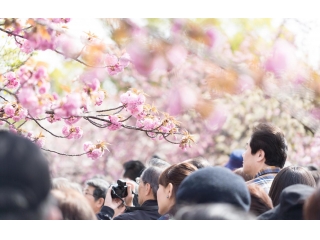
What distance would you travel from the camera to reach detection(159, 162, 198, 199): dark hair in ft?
7.98

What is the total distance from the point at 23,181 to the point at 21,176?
0.7 inches

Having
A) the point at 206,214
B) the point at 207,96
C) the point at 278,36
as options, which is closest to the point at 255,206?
the point at 206,214

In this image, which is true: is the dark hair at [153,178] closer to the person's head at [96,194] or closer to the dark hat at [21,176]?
the person's head at [96,194]

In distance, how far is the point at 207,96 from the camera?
7.38 m

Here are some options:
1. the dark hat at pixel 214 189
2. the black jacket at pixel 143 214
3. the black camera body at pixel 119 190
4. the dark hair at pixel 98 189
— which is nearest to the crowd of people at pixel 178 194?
the dark hat at pixel 214 189

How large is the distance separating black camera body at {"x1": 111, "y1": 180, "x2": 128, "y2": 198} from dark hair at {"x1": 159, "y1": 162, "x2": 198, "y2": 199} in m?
0.62

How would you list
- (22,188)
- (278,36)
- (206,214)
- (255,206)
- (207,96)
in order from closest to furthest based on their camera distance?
1. (22,188)
2. (206,214)
3. (255,206)
4. (278,36)
5. (207,96)

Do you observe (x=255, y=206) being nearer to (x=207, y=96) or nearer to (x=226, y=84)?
(x=226, y=84)

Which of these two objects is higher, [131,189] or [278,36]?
[278,36]

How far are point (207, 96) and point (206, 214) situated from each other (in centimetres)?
567

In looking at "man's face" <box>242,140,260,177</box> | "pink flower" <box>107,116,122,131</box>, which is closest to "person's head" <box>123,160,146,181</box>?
"pink flower" <box>107,116,122,131</box>

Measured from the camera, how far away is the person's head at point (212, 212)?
5.77ft

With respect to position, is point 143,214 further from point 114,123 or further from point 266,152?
point 114,123

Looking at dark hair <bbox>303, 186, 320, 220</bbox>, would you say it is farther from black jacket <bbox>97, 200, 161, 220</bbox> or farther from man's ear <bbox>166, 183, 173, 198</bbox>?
black jacket <bbox>97, 200, 161, 220</bbox>
